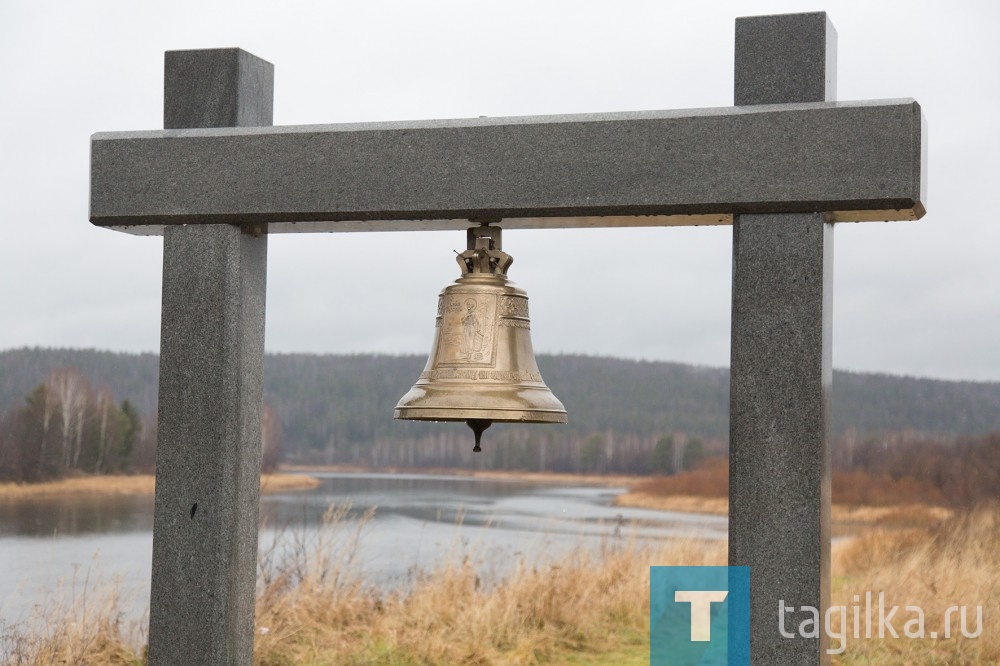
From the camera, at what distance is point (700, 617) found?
10.5 ft

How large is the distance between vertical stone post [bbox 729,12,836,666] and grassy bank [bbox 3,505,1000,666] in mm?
3551

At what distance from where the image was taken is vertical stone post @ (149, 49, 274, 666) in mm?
3186

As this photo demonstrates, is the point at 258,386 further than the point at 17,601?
No

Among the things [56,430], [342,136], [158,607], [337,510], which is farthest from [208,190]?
[56,430]

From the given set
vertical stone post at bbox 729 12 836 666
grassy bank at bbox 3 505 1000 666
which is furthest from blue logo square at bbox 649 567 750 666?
grassy bank at bbox 3 505 1000 666

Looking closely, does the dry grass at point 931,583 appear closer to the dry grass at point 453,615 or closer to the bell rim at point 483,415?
the dry grass at point 453,615

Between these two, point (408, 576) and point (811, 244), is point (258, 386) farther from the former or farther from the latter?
point (408, 576)

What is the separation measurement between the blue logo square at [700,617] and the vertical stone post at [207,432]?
4.32 ft

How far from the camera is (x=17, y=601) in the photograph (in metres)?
6.49

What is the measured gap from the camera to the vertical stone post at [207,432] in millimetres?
3186

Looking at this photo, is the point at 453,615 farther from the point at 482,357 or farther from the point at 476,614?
the point at 482,357

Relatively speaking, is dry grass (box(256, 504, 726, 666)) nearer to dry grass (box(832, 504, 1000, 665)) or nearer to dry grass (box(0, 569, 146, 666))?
dry grass (box(0, 569, 146, 666))

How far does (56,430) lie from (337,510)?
15.1 metres

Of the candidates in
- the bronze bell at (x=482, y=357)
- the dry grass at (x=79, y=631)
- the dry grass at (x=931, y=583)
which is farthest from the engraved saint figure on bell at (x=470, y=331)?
the dry grass at (x=931, y=583)
